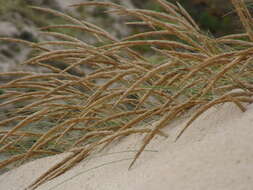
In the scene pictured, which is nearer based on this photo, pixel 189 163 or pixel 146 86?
pixel 189 163

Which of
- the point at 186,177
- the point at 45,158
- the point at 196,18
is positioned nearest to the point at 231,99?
the point at 186,177

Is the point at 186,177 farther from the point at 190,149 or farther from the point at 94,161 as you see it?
the point at 94,161

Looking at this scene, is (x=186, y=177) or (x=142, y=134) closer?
(x=186, y=177)

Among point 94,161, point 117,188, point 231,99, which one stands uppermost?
point 231,99

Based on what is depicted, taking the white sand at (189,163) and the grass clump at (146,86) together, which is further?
the grass clump at (146,86)

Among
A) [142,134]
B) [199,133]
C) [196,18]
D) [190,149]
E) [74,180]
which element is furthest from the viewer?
[196,18]

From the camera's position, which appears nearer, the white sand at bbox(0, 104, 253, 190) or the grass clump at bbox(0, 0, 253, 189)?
the white sand at bbox(0, 104, 253, 190)

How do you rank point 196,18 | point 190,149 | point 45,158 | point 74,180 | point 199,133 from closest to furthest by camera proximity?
point 190,149
point 199,133
point 74,180
point 45,158
point 196,18

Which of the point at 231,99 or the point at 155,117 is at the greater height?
the point at 231,99
